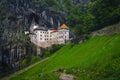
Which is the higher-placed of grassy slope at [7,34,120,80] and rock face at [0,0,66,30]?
rock face at [0,0,66,30]

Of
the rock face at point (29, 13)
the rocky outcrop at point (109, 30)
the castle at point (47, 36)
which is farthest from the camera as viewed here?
the rock face at point (29, 13)

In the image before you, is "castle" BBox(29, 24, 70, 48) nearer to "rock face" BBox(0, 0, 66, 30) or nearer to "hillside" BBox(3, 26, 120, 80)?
"rock face" BBox(0, 0, 66, 30)

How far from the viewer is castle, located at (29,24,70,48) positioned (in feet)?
445

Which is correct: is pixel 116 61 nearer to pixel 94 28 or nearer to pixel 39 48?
pixel 94 28

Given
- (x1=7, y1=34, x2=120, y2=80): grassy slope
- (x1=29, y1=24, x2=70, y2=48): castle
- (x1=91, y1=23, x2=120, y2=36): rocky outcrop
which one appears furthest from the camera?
(x1=29, y1=24, x2=70, y2=48): castle

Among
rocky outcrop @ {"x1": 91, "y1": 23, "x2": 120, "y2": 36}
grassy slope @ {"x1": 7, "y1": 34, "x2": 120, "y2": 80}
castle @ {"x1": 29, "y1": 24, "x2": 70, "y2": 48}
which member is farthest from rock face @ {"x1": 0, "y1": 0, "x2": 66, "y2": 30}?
grassy slope @ {"x1": 7, "y1": 34, "x2": 120, "y2": 80}

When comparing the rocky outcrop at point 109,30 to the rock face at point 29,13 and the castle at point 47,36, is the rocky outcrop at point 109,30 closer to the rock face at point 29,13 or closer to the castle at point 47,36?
the castle at point 47,36

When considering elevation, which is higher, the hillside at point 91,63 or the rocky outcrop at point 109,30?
the rocky outcrop at point 109,30

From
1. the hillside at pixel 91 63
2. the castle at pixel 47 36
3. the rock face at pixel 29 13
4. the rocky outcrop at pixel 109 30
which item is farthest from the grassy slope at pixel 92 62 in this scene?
the rock face at pixel 29 13

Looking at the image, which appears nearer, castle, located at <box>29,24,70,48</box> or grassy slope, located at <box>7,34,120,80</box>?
grassy slope, located at <box>7,34,120,80</box>

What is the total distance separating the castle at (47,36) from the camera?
136 meters

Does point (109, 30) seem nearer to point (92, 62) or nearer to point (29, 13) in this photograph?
point (92, 62)

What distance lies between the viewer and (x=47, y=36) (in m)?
140

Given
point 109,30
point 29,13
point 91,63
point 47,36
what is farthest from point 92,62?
point 29,13
